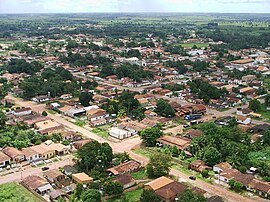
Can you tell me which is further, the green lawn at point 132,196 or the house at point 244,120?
the house at point 244,120

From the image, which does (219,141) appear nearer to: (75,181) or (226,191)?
(226,191)

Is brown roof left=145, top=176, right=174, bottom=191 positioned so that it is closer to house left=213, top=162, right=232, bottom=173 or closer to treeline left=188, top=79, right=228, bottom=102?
house left=213, top=162, right=232, bottom=173

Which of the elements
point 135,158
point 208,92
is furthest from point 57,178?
point 208,92

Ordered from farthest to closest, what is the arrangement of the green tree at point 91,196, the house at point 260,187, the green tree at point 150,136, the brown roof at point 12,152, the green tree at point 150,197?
the green tree at point 150,136, the brown roof at point 12,152, the house at point 260,187, the green tree at point 91,196, the green tree at point 150,197

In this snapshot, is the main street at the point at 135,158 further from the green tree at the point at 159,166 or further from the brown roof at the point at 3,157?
the brown roof at the point at 3,157

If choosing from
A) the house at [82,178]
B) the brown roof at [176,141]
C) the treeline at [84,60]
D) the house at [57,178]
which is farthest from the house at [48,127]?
the treeline at [84,60]

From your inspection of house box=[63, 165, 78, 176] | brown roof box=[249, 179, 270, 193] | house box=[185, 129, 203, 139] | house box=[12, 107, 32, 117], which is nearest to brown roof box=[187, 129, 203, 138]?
house box=[185, 129, 203, 139]
